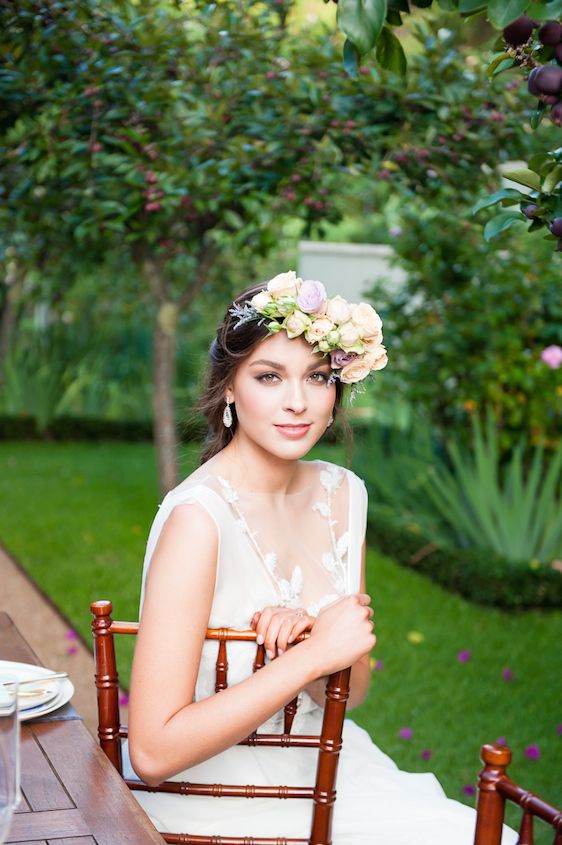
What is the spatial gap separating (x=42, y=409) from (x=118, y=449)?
80 cm

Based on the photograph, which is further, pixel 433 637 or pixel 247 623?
pixel 433 637

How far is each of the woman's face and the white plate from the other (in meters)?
0.56

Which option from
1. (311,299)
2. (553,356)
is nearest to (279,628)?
(311,299)

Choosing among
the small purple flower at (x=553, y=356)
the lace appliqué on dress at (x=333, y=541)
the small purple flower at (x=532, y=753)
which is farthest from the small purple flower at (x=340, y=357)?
the small purple flower at (x=553, y=356)

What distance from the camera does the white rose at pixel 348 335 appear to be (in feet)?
6.56

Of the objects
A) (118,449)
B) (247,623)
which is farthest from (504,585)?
(118,449)

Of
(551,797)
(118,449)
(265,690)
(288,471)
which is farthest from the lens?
(118,449)

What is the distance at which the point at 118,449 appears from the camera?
404 inches

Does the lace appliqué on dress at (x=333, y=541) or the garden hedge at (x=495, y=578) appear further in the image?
the garden hedge at (x=495, y=578)

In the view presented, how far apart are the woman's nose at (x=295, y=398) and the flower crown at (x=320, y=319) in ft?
0.26

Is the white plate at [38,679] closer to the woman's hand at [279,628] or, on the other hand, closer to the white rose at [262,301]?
the woman's hand at [279,628]

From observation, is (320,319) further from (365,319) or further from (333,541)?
(333,541)

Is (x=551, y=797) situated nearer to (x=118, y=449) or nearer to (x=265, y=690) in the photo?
(x=265, y=690)

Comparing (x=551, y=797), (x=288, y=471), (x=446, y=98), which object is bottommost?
(x=551, y=797)
